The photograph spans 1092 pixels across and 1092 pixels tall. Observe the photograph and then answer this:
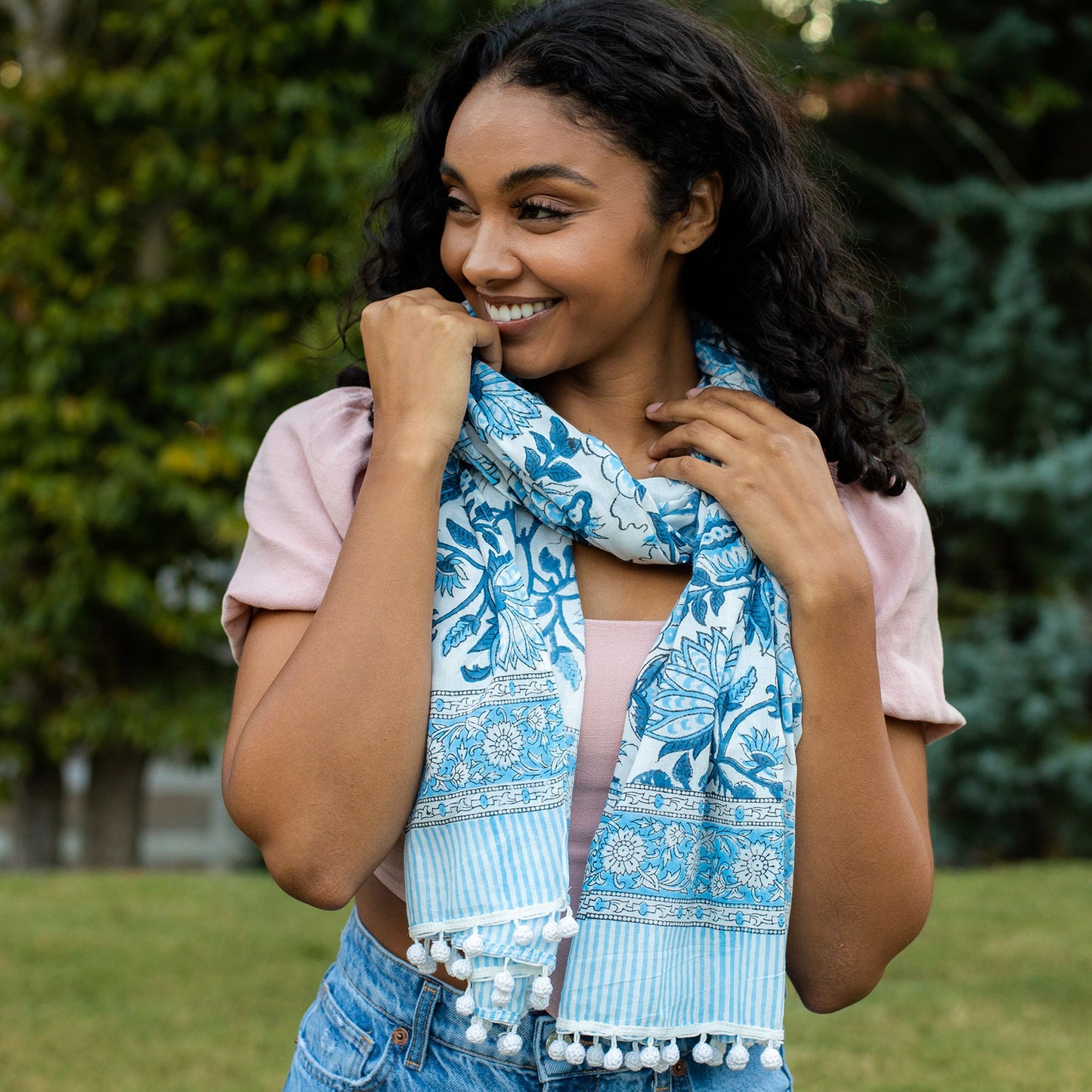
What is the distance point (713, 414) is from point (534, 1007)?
2.61 feet

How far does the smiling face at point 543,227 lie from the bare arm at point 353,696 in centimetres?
19

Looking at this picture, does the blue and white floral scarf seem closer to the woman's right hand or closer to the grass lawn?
the woman's right hand

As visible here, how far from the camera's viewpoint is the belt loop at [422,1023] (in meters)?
1.54

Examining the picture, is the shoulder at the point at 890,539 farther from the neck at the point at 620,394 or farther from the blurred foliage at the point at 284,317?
the blurred foliage at the point at 284,317

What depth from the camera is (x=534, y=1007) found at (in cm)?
154

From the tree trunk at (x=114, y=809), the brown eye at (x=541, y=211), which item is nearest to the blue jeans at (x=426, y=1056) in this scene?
the brown eye at (x=541, y=211)

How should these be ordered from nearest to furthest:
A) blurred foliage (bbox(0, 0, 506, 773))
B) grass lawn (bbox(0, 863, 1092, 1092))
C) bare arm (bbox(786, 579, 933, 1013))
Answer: bare arm (bbox(786, 579, 933, 1013)), grass lawn (bbox(0, 863, 1092, 1092)), blurred foliage (bbox(0, 0, 506, 773))

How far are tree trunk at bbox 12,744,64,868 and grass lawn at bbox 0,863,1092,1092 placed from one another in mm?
1364

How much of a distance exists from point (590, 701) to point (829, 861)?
1.14ft

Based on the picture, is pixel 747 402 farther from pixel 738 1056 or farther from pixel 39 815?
pixel 39 815

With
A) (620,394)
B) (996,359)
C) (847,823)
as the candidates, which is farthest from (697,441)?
(996,359)

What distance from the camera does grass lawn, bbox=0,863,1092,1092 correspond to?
3.73 m

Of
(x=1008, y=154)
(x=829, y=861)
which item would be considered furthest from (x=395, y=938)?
(x=1008, y=154)

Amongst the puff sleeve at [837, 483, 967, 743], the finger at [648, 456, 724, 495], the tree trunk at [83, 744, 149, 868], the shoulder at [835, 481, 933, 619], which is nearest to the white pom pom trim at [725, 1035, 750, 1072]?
the puff sleeve at [837, 483, 967, 743]
